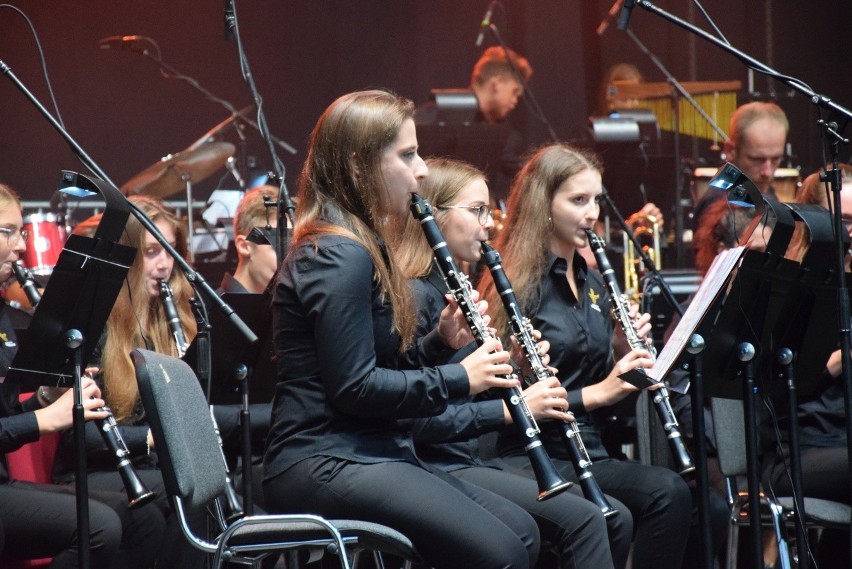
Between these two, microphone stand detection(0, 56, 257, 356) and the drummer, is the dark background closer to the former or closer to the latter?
the drummer

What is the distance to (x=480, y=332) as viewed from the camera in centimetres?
292

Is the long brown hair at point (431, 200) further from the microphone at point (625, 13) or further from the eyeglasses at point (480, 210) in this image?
the microphone at point (625, 13)

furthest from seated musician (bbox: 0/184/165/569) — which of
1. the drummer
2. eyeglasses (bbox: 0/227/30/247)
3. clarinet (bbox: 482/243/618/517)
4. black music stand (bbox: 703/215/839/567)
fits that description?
the drummer

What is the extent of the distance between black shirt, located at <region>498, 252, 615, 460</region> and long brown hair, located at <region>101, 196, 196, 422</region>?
1.35 meters

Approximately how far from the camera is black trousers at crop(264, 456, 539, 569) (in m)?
2.50

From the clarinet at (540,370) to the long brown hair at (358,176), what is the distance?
62 centimetres

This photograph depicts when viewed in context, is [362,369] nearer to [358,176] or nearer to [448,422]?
[358,176]

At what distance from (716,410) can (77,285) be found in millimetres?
2070

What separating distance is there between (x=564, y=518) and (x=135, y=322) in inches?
72.8

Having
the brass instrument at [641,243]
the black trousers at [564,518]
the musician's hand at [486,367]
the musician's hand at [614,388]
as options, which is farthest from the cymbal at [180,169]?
the musician's hand at [486,367]

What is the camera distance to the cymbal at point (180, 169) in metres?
6.98

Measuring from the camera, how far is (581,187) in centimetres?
393

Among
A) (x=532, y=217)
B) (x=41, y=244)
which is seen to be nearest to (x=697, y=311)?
(x=532, y=217)

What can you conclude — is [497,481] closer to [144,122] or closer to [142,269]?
[142,269]
